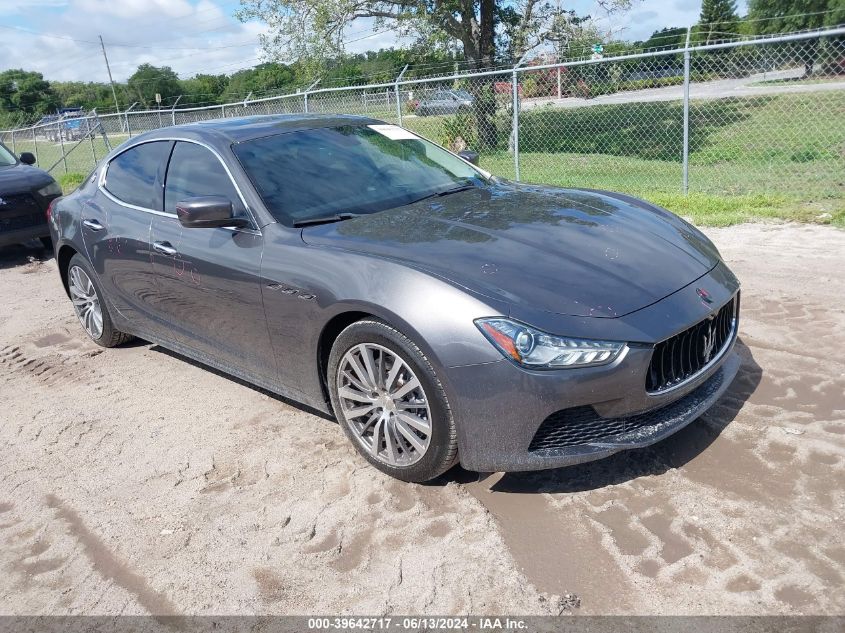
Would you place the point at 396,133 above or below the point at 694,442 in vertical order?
above

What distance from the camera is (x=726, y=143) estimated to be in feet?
48.3

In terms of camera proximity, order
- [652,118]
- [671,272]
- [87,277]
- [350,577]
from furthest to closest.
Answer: [652,118] < [87,277] < [671,272] < [350,577]

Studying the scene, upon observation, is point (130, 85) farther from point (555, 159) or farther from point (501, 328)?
point (501, 328)

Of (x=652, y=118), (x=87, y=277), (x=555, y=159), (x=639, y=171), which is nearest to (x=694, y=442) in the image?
(x=87, y=277)

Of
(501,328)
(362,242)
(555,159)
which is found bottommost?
(555,159)

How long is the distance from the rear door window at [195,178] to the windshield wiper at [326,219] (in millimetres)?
324

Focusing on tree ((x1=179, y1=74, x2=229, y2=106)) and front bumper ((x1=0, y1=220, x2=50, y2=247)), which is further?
tree ((x1=179, y1=74, x2=229, y2=106))

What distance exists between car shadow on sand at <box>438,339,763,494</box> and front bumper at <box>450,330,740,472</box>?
31 centimetres

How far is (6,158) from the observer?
984 cm

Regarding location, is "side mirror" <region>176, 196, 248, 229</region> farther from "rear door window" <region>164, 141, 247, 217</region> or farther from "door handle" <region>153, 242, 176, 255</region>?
"door handle" <region>153, 242, 176, 255</region>

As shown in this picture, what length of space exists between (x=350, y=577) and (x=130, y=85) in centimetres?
9938

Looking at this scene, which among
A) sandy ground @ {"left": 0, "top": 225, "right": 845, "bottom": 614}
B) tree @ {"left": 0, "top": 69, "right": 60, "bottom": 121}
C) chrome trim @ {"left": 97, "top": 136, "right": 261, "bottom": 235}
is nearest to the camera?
sandy ground @ {"left": 0, "top": 225, "right": 845, "bottom": 614}

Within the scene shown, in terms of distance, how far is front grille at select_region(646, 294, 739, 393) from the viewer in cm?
286

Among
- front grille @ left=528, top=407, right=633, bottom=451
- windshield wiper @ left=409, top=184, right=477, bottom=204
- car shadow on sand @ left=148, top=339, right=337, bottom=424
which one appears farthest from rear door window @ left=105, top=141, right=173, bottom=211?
front grille @ left=528, top=407, right=633, bottom=451
